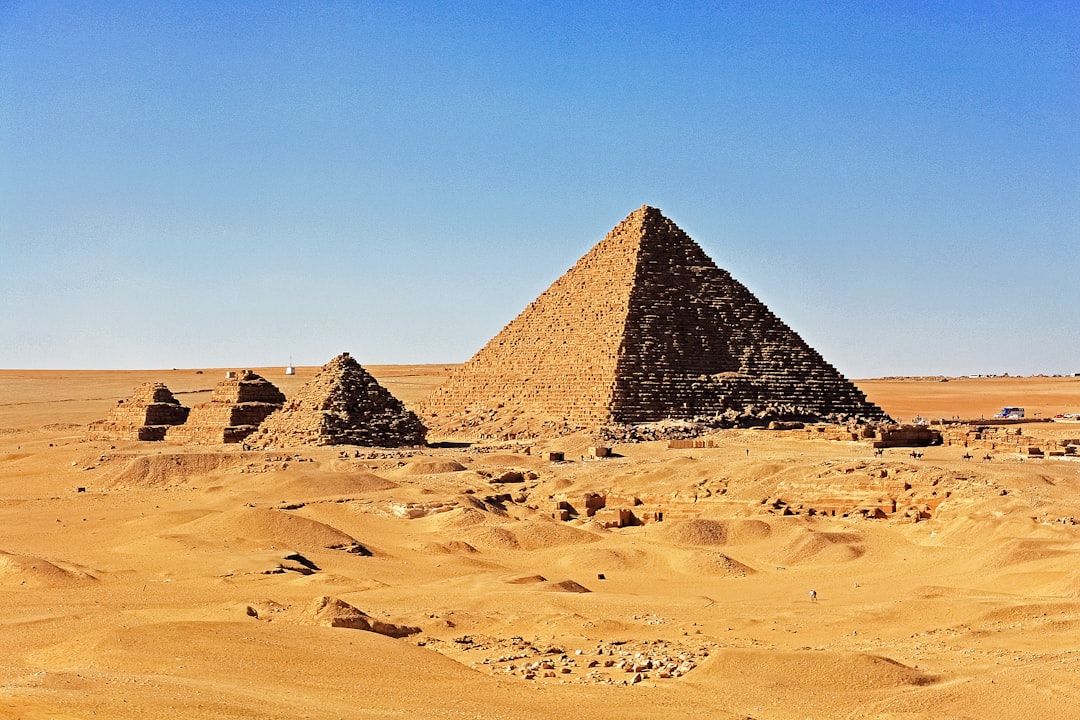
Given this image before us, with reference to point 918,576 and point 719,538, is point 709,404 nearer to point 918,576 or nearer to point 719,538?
point 719,538

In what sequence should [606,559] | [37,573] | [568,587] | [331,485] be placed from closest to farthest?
[37,573] → [568,587] → [606,559] → [331,485]

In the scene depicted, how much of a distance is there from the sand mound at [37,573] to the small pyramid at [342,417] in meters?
19.1

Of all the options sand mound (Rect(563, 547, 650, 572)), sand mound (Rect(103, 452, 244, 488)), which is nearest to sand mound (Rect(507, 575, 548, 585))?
sand mound (Rect(563, 547, 650, 572))

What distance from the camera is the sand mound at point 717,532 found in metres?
20.3

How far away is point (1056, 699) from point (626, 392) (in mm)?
32241

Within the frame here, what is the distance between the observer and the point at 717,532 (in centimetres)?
2067

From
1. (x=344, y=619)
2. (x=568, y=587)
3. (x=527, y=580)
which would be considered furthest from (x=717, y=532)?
(x=344, y=619)

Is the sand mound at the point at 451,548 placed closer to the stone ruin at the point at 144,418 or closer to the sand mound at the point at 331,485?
the sand mound at the point at 331,485

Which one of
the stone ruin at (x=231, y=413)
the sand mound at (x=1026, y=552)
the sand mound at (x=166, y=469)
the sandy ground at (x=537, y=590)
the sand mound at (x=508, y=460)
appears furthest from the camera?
the stone ruin at (x=231, y=413)

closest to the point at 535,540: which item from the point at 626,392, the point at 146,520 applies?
the point at 146,520

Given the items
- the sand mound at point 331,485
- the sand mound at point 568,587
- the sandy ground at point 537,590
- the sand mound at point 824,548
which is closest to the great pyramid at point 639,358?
the sandy ground at point 537,590

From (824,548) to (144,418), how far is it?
30278mm

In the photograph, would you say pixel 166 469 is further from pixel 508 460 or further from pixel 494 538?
pixel 494 538

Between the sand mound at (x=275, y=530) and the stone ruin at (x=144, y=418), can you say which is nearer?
the sand mound at (x=275, y=530)
